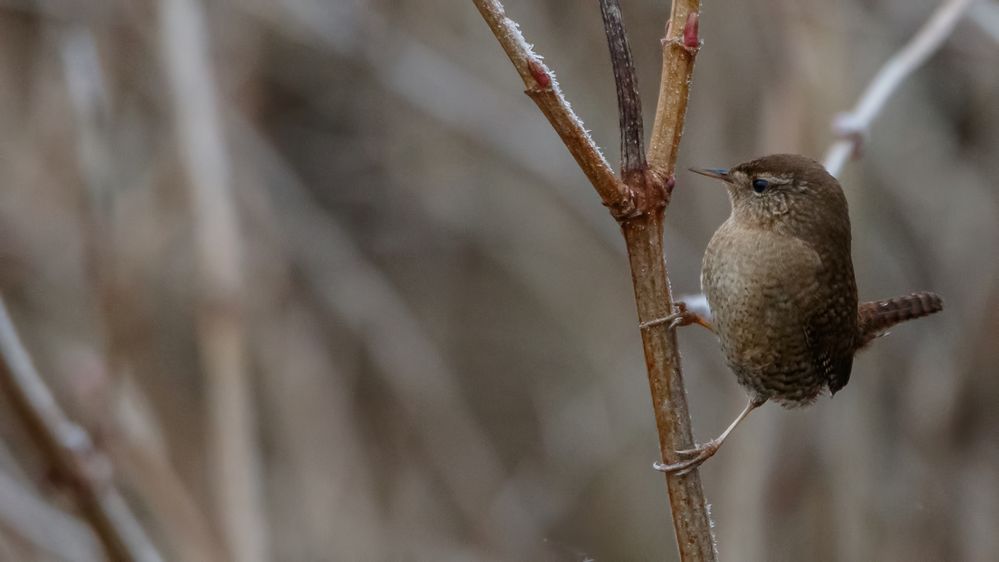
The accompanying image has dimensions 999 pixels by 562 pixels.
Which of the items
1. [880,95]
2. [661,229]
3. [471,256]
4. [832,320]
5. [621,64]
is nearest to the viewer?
[621,64]

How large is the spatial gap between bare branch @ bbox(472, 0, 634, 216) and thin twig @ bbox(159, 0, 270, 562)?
110cm

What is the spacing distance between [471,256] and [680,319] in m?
2.95

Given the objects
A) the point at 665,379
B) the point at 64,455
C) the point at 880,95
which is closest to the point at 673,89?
the point at 665,379

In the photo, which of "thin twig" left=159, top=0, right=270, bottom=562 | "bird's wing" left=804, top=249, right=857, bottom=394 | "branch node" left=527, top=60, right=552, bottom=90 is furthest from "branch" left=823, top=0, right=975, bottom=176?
"thin twig" left=159, top=0, right=270, bottom=562

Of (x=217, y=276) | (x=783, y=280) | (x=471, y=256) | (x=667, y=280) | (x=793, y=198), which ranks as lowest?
(x=667, y=280)

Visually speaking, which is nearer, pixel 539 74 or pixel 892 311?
pixel 539 74

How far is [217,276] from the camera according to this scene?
224cm

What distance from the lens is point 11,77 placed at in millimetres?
3693

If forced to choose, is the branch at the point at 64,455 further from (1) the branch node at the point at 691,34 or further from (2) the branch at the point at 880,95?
(2) the branch at the point at 880,95

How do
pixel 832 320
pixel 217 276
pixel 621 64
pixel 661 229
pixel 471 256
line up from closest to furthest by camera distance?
pixel 621 64
pixel 661 229
pixel 832 320
pixel 217 276
pixel 471 256

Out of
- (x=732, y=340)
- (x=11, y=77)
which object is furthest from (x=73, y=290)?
(x=732, y=340)

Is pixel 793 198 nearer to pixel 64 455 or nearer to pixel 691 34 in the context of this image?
pixel 691 34

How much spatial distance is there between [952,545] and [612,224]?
64.0 inches

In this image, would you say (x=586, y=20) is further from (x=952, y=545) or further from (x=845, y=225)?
(x=952, y=545)
